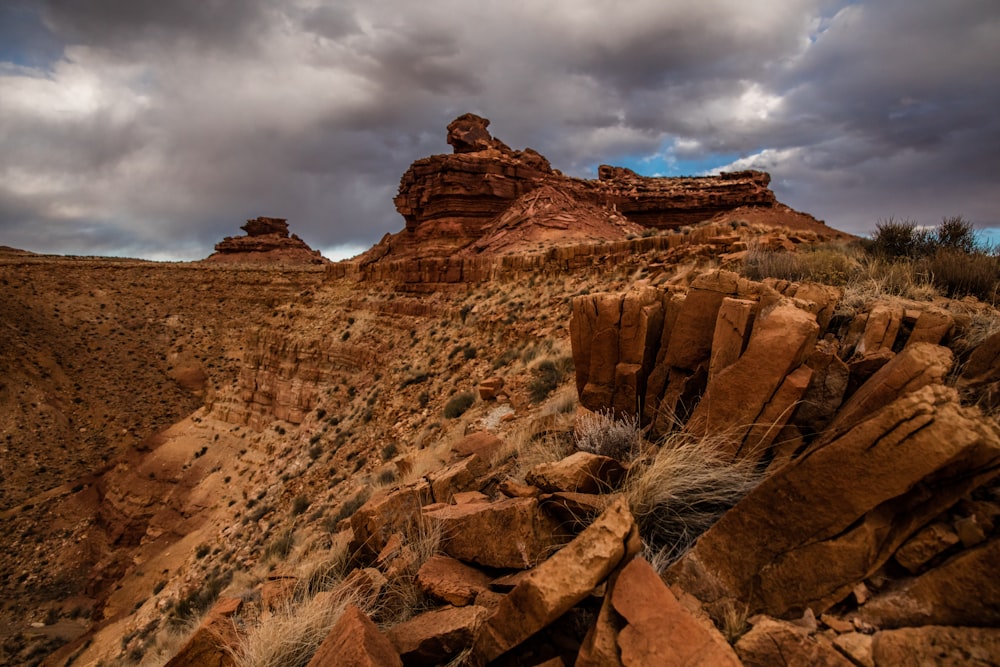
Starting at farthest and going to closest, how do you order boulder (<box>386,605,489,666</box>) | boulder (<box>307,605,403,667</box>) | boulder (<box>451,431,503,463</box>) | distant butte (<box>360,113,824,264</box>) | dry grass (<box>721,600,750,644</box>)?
distant butte (<box>360,113,824,264</box>) < boulder (<box>451,431,503,463</box>) < boulder (<box>386,605,489,666</box>) < boulder (<box>307,605,403,667</box>) < dry grass (<box>721,600,750,644</box>)

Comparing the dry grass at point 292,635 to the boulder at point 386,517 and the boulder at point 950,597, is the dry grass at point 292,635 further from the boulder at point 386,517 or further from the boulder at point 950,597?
the boulder at point 950,597

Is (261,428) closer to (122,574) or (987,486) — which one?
(122,574)

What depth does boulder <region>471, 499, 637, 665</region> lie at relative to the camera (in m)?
2.29

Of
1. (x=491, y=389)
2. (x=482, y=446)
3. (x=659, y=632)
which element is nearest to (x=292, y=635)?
(x=659, y=632)

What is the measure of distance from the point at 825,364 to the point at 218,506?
2371 centimetres

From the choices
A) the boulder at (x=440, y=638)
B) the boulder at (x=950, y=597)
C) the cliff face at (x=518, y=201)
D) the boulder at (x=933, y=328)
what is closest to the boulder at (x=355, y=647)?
the boulder at (x=440, y=638)

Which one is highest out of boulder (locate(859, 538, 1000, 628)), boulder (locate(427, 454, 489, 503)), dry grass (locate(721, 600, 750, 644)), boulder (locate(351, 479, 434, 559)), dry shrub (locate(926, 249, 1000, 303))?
dry shrub (locate(926, 249, 1000, 303))

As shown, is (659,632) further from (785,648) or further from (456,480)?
(456,480)

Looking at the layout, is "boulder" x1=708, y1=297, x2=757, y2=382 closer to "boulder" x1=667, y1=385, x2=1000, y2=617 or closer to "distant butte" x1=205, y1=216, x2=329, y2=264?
"boulder" x1=667, y1=385, x2=1000, y2=617

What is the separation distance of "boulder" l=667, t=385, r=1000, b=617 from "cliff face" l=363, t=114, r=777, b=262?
19.9m

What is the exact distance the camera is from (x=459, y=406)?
11.5m

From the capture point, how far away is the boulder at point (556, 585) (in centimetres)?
229

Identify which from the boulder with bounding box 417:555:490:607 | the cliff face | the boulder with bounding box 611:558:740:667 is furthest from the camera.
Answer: the cliff face

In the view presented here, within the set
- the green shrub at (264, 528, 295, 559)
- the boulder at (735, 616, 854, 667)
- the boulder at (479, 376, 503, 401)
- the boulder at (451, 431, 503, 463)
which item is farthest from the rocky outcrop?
the boulder at (735, 616, 854, 667)
